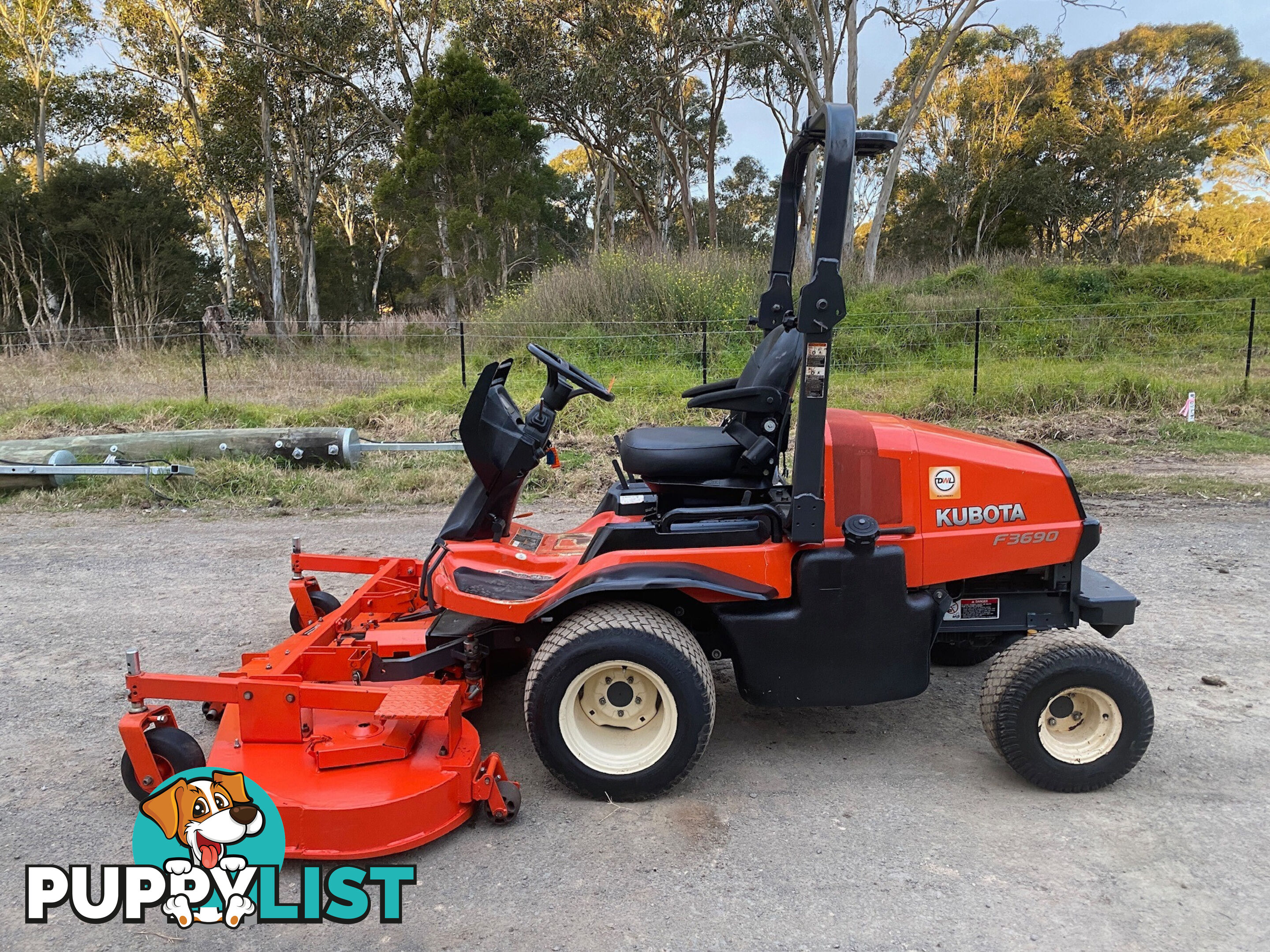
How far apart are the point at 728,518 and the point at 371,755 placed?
1.55 metres

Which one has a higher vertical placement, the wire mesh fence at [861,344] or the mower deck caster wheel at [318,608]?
the wire mesh fence at [861,344]

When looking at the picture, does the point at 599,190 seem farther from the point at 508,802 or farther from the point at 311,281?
the point at 508,802

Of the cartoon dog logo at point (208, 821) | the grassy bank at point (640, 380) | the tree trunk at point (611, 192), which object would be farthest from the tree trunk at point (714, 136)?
the cartoon dog logo at point (208, 821)

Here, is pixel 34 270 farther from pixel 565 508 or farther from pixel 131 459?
pixel 565 508

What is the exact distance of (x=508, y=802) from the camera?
2939mm

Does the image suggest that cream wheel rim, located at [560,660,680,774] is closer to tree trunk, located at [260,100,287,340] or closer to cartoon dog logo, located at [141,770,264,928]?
cartoon dog logo, located at [141,770,264,928]

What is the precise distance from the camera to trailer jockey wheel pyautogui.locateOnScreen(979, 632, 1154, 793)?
3.04 metres

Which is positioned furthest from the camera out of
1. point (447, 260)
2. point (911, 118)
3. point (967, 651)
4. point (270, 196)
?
point (447, 260)

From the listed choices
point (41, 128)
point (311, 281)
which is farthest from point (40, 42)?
point (311, 281)

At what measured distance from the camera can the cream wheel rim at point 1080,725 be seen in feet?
10.1

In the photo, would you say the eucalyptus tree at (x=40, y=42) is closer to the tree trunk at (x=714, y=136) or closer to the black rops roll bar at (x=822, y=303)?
the tree trunk at (x=714, y=136)

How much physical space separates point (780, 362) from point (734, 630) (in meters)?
1.08

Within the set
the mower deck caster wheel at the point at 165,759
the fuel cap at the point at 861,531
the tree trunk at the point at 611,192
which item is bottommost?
the mower deck caster wheel at the point at 165,759

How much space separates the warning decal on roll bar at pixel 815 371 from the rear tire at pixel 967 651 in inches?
58.6
